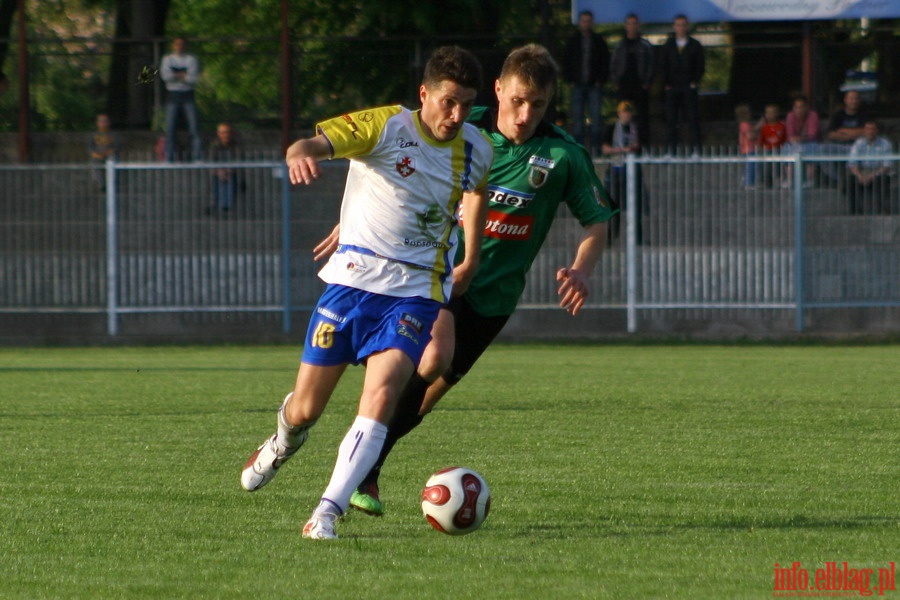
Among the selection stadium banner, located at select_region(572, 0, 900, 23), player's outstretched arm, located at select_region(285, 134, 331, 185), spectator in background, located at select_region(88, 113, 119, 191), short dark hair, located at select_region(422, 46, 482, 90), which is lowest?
player's outstretched arm, located at select_region(285, 134, 331, 185)

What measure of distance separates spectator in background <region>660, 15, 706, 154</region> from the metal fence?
111 cm

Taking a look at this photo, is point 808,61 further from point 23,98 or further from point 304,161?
point 304,161

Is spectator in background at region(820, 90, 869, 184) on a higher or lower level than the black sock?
higher

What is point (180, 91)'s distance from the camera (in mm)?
20781

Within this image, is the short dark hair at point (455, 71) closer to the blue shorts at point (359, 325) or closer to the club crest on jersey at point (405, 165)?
the club crest on jersey at point (405, 165)

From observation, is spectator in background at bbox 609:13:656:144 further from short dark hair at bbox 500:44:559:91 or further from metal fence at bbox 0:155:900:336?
short dark hair at bbox 500:44:559:91

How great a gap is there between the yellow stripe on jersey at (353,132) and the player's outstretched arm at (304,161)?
0.15 meters

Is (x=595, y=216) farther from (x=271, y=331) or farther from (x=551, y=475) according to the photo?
(x=271, y=331)

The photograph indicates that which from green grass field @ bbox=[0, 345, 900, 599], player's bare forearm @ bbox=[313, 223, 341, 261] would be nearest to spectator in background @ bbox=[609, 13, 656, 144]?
green grass field @ bbox=[0, 345, 900, 599]

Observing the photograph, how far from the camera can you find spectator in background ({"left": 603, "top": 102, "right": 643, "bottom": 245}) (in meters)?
18.7

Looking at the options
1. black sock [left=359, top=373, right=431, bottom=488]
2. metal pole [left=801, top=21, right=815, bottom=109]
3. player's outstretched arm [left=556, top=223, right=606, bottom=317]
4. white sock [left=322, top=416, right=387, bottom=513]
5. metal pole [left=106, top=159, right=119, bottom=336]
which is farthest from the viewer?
metal pole [left=801, top=21, right=815, bottom=109]

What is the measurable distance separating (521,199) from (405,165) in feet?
3.45

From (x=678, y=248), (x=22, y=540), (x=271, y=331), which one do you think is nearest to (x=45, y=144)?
(x=271, y=331)

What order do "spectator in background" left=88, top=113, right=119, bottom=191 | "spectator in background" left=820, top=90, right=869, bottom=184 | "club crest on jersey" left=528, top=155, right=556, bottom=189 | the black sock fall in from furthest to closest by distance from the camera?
1. "spectator in background" left=820, top=90, right=869, bottom=184
2. "spectator in background" left=88, top=113, right=119, bottom=191
3. "club crest on jersey" left=528, top=155, right=556, bottom=189
4. the black sock
